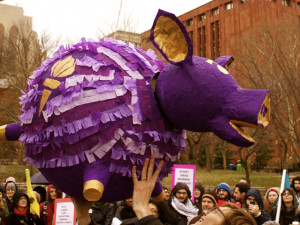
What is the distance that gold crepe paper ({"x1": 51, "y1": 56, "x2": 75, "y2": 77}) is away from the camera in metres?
1.94

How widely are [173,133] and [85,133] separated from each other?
1.73 feet

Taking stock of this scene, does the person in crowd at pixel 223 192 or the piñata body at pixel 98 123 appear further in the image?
the person in crowd at pixel 223 192

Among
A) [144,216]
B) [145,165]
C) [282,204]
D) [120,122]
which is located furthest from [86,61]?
[282,204]

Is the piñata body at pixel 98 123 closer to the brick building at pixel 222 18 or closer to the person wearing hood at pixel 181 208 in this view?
the person wearing hood at pixel 181 208

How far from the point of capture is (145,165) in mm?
1846

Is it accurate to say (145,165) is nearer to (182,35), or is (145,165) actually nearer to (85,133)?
(85,133)

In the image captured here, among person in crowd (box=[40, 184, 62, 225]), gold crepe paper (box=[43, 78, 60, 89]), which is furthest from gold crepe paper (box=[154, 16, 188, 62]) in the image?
person in crowd (box=[40, 184, 62, 225])

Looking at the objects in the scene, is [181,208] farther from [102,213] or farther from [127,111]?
[127,111]

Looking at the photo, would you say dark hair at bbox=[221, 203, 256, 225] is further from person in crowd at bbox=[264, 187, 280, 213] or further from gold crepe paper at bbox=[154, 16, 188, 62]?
person in crowd at bbox=[264, 187, 280, 213]

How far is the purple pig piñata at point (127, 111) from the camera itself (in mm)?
1755

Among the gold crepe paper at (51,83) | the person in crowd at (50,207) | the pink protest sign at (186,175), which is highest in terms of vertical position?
the gold crepe paper at (51,83)

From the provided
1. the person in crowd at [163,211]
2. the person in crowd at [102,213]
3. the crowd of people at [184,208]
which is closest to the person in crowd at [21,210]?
the crowd of people at [184,208]

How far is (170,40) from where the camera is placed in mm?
1792

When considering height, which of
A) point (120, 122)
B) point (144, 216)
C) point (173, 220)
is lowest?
point (173, 220)
